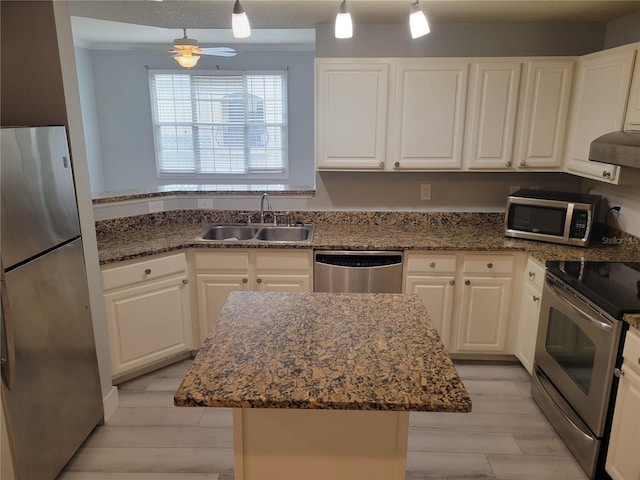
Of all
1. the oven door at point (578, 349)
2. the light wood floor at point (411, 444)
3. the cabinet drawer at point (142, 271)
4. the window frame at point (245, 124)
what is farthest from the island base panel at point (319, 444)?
the window frame at point (245, 124)

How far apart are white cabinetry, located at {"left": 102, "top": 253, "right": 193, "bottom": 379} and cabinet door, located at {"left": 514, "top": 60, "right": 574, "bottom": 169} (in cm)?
243

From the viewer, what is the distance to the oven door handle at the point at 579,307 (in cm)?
194

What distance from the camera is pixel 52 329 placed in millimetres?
1968

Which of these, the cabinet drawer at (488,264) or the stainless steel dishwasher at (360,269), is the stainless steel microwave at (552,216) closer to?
the cabinet drawer at (488,264)

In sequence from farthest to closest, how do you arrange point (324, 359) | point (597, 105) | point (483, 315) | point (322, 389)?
1. point (483, 315)
2. point (597, 105)
3. point (324, 359)
4. point (322, 389)

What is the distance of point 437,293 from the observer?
299 centimetres

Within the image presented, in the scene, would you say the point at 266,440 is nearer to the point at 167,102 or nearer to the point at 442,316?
the point at 442,316

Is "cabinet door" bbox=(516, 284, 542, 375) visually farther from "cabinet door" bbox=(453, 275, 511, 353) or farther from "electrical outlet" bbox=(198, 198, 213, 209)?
"electrical outlet" bbox=(198, 198, 213, 209)

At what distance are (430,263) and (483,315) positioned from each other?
52cm

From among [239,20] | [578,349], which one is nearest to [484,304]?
[578,349]

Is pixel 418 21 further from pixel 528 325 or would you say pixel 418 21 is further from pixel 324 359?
pixel 528 325

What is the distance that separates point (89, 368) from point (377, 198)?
7.31 ft

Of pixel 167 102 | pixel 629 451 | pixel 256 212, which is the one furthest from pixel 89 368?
pixel 167 102

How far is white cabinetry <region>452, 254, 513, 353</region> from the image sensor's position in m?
2.92
